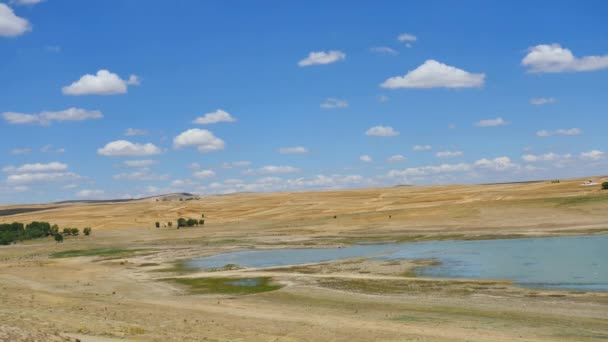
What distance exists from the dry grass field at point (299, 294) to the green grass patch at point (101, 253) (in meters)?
0.29

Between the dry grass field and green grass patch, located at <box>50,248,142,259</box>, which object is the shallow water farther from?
green grass patch, located at <box>50,248,142,259</box>

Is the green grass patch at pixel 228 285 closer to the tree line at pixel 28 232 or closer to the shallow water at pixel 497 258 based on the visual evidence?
the shallow water at pixel 497 258

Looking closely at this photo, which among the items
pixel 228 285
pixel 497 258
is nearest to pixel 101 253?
pixel 228 285

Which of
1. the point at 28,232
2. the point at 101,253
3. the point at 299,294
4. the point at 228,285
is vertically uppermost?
the point at 28,232

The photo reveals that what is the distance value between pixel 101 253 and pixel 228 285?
35559 mm

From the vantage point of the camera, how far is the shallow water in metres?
39.1

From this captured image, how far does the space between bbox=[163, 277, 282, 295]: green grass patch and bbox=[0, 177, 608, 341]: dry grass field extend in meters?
0.17

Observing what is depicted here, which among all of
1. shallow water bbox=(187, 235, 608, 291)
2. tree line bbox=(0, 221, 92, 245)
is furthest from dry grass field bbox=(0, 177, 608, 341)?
tree line bbox=(0, 221, 92, 245)

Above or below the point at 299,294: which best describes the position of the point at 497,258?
above

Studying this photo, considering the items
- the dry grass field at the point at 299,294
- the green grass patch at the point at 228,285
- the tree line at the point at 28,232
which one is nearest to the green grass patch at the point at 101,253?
the dry grass field at the point at 299,294

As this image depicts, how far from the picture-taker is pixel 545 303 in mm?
30812

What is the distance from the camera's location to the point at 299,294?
3753cm

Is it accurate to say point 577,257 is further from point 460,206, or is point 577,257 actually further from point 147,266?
point 460,206

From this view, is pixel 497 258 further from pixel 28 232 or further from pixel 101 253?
pixel 28 232
